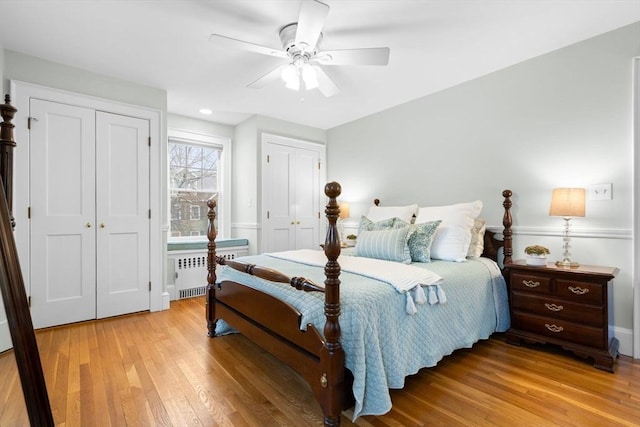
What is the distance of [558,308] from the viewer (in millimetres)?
2268

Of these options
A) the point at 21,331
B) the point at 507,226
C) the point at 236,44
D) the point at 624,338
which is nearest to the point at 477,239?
the point at 507,226

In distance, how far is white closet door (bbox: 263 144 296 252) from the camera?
432cm

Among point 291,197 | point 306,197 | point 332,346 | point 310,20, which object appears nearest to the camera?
point 332,346

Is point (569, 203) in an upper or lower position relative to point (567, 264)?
upper

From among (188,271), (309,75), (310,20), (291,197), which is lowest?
(188,271)

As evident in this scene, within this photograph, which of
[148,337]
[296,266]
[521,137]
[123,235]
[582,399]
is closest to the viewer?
[582,399]

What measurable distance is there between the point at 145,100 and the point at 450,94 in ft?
10.9

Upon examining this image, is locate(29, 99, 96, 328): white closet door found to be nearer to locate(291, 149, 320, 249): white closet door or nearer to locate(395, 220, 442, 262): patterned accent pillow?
locate(291, 149, 320, 249): white closet door

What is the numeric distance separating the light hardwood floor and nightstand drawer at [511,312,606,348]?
0.53ft

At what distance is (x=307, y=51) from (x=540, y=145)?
217cm

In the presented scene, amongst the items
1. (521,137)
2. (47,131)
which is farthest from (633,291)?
(47,131)

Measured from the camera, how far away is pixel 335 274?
4.98ft

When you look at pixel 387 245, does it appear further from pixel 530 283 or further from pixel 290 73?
pixel 290 73

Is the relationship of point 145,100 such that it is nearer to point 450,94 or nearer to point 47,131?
point 47,131
